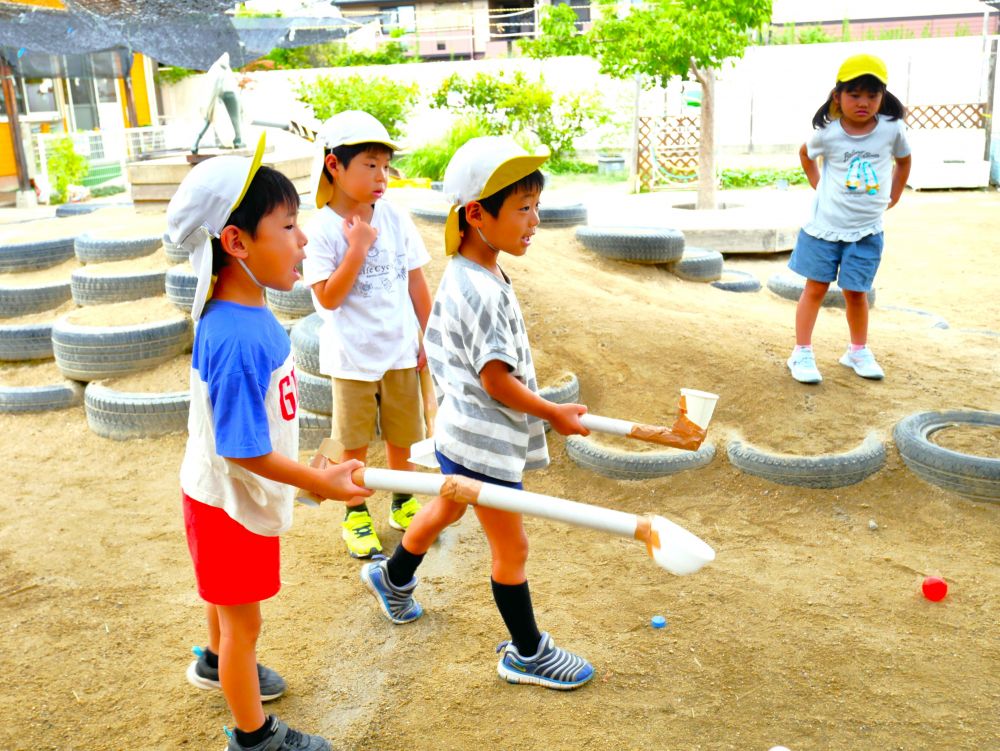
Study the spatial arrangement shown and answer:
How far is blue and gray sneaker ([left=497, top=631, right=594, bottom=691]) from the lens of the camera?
8.09 ft

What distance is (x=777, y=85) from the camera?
18156 millimetres

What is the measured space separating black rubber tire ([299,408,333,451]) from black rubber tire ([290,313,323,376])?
206 millimetres

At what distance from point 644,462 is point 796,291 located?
10.6 feet

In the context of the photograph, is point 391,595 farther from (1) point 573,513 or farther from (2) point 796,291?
(2) point 796,291

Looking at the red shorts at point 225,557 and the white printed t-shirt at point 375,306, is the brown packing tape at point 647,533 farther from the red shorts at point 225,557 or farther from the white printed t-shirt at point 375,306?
the white printed t-shirt at point 375,306

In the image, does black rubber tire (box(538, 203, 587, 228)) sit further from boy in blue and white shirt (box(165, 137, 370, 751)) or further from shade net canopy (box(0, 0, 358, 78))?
shade net canopy (box(0, 0, 358, 78))

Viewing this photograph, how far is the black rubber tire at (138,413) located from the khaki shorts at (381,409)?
1.65 m

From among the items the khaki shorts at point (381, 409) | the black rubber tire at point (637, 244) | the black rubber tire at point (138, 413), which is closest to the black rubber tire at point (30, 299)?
the black rubber tire at point (138, 413)

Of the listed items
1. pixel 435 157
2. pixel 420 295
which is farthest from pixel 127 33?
pixel 420 295

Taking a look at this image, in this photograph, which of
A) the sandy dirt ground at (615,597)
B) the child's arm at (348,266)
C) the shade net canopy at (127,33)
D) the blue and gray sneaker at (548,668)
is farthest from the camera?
the shade net canopy at (127,33)

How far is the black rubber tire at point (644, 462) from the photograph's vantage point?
149 inches

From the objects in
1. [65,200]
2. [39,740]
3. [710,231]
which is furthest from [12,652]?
[65,200]

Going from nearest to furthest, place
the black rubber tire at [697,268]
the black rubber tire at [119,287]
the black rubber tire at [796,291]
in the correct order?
the black rubber tire at [119,287] → the black rubber tire at [796,291] → the black rubber tire at [697,268]

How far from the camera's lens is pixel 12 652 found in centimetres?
281
